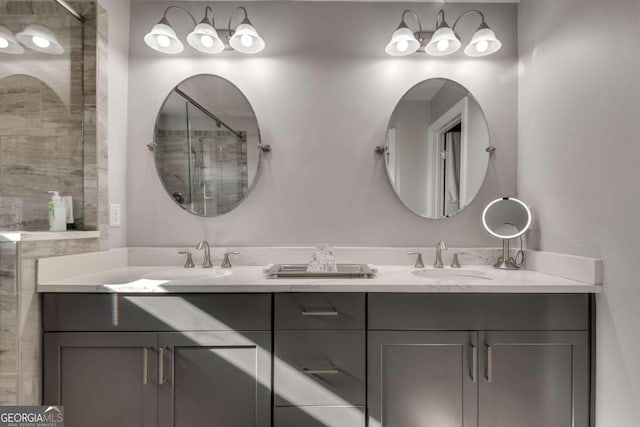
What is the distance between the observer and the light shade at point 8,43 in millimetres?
1469

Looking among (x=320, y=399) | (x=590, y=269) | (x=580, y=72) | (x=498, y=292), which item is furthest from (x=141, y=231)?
(x=580, y=72)

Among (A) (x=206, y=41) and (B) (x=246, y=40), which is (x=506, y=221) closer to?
(B) (x=246, y=40)

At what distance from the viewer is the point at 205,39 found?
1.71 m

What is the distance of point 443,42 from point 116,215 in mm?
1964

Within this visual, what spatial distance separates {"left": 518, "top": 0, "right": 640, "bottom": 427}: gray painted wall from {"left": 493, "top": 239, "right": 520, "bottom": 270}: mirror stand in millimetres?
144

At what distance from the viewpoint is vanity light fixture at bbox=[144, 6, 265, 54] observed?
5.45 ft

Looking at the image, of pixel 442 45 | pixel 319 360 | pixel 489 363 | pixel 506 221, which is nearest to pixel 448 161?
pixel 506 221

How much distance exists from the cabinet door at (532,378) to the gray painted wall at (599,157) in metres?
0.10

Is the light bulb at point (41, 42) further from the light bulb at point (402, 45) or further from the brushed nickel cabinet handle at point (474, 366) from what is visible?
the brushed nickel cabinet handle at point (474, 366)

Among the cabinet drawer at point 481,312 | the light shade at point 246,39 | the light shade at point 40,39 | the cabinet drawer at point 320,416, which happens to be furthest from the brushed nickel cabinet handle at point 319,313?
the light shade at point 40,39

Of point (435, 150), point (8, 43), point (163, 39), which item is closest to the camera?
point (8, 43)

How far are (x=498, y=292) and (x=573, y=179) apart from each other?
64 centimetres

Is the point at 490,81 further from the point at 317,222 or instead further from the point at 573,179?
the point at 317,222

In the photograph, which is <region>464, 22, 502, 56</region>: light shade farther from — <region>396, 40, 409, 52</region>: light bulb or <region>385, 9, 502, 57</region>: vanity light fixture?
<region>396, 40, 409, 52</region>: light bulb
